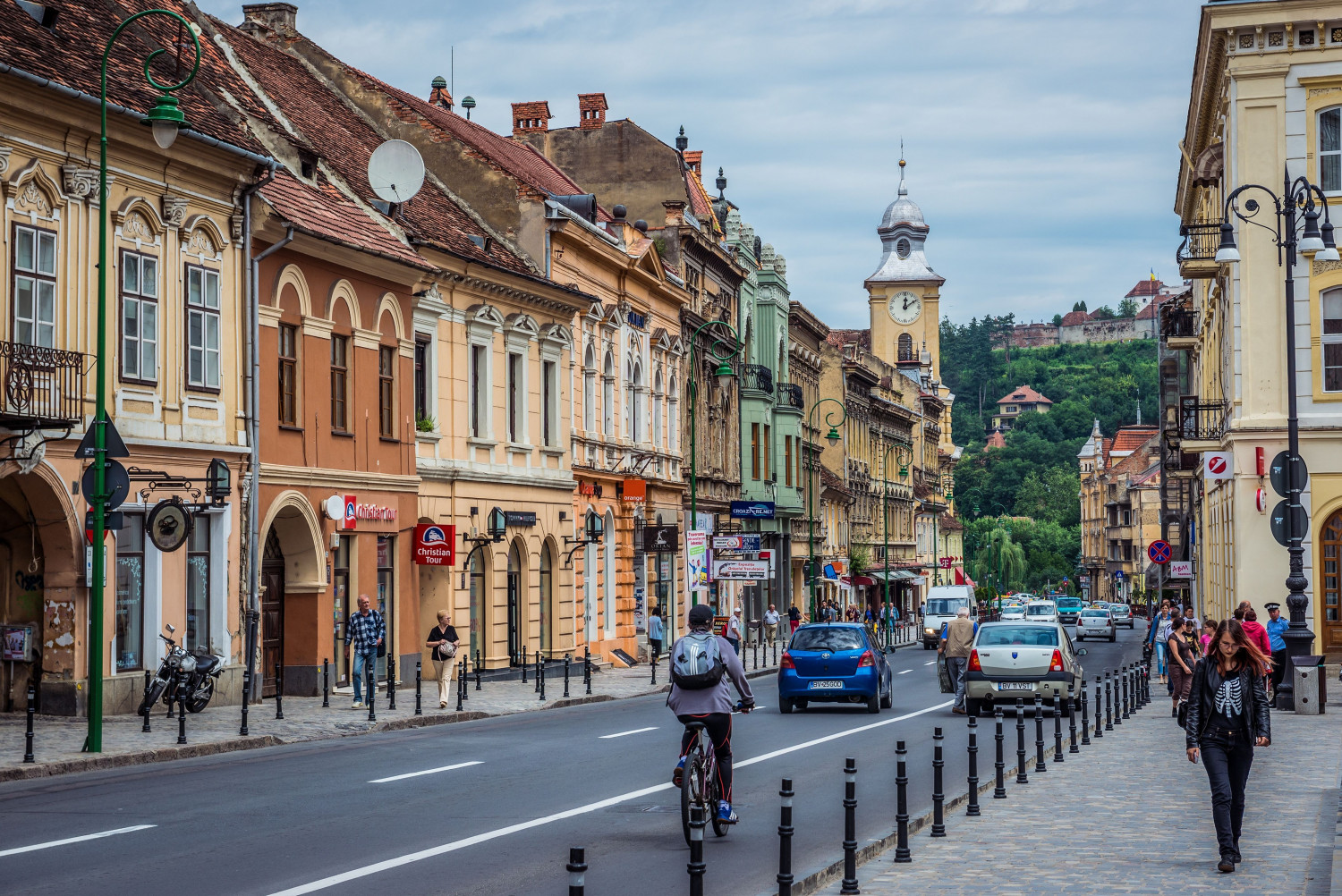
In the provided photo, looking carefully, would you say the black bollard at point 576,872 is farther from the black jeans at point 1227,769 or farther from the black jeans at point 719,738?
the black jeans at point 719,738

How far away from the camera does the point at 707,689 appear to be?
43.7 ft


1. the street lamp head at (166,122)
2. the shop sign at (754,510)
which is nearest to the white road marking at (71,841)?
the street lamp head at (166,122)

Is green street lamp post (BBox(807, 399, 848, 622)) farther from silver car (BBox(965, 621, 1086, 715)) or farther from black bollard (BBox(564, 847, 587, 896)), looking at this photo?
black bollard (BBox(564, 847, 587, 896))

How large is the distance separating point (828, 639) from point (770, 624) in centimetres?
3639

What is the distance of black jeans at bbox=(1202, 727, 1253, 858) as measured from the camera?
11461 millimetres

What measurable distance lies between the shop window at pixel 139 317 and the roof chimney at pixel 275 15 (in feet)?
62.0

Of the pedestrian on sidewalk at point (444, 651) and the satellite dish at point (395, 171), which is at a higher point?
the satellite dish at point (395, 171)

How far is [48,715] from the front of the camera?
24.6m

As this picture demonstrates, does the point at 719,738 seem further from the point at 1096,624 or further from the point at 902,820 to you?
the point at 1096,624

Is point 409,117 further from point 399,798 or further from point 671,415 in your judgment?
point 399,798

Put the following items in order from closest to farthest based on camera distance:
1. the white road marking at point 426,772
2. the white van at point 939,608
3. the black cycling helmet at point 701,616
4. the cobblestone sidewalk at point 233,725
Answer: the black cycling helmet at point 701,616 < the white road marking at point 426,772 < the cobblestone sidewalk at point 233,725 < the white van at point 939,608

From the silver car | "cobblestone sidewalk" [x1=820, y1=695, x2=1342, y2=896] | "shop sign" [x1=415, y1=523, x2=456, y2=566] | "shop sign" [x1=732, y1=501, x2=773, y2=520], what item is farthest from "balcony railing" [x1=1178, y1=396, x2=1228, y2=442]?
"cobblestone sidewalk" [x1=820, y1=695, x2=1342, y2=896]

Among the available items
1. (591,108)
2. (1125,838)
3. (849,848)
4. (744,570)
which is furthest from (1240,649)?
(591,108)

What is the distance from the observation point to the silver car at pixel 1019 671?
26.6m
